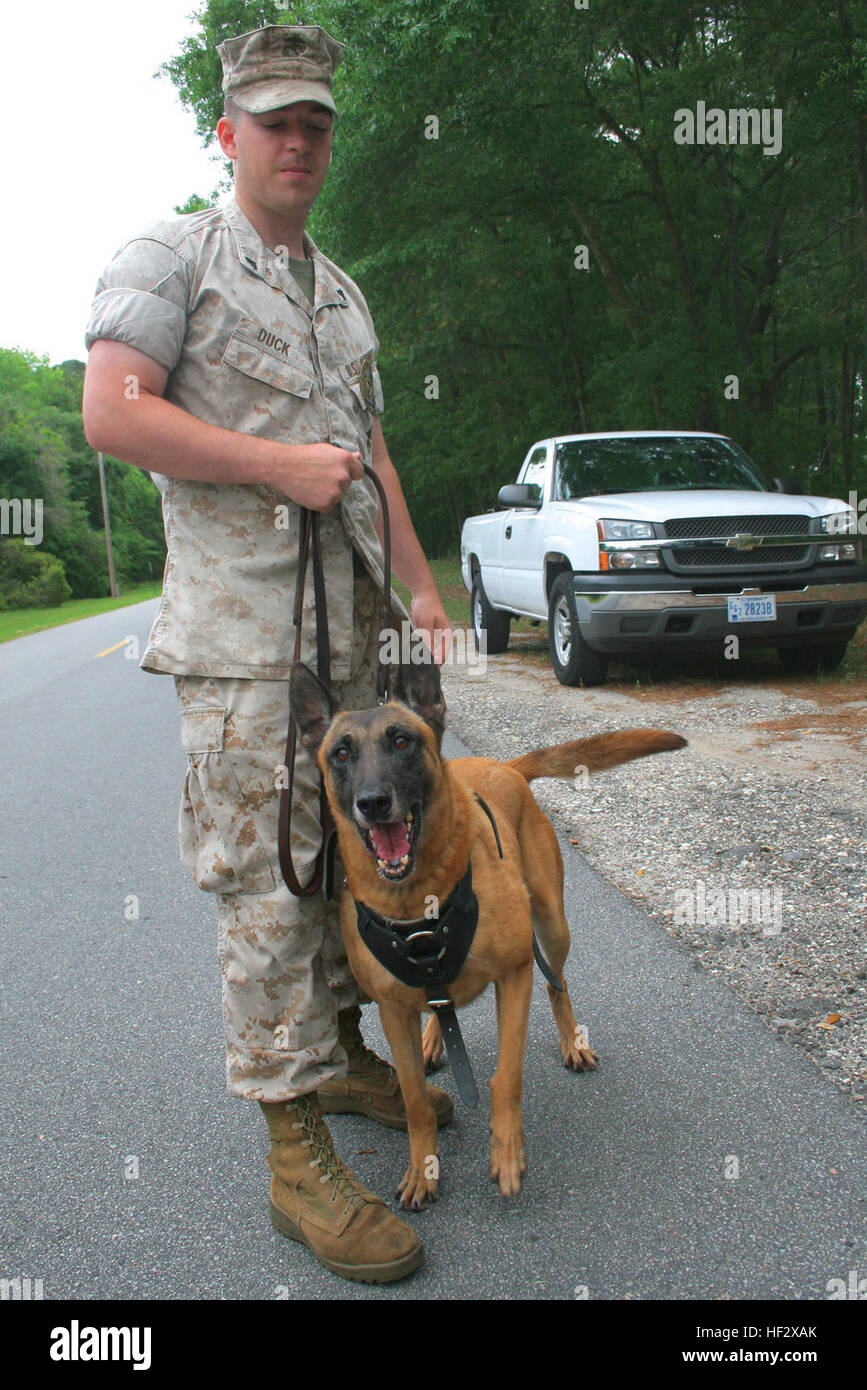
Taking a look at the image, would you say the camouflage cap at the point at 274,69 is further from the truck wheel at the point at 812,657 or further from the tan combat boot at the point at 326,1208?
the truck wheel at the point at 812,657

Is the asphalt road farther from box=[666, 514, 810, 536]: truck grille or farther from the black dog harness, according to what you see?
box=[666, 514, 810, 536]: truck grille

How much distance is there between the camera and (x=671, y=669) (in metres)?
9.48

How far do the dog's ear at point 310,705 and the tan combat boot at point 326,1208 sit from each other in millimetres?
871

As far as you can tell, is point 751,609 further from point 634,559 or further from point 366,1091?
point 366,1091

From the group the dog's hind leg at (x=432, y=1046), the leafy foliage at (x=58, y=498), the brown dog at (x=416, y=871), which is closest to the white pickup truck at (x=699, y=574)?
the dog's hind leg at (x=432, y=1046)

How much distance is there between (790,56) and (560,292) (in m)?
8.68

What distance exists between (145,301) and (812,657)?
304 inches

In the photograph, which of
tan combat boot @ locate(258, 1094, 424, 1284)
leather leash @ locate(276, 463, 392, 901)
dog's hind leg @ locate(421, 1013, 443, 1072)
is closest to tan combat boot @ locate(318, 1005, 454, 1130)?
dog's hind leg @ locate(421, 1013, 443, 1072)

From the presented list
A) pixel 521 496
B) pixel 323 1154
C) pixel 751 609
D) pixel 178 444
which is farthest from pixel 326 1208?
pixel 521 496

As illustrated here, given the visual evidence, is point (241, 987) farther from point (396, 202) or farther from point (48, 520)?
point (48, 520)

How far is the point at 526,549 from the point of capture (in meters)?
10.1

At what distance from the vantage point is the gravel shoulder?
330cm

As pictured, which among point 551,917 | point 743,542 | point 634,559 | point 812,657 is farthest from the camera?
point 812,657

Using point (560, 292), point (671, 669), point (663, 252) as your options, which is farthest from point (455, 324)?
point (671, 669)
